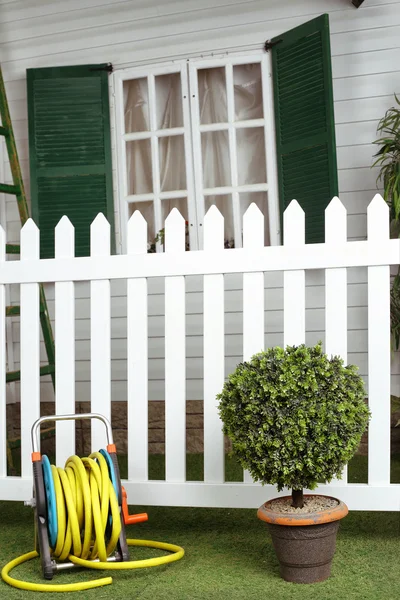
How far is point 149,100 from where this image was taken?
213 inches

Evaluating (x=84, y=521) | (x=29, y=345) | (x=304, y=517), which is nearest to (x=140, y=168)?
(x=29, y=345)

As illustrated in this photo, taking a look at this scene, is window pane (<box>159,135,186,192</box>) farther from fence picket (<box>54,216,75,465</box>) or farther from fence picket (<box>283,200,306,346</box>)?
fence picket (<box>283,200,306,346</box>)

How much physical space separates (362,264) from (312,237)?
204 centimetres

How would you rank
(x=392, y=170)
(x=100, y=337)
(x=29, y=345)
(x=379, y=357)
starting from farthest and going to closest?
(x=392, y=170)
(x=29, y=345)
(x=100, y=337)
(x=379, y=357)

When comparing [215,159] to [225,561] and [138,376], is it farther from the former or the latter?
[225,561]

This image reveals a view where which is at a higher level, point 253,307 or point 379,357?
point 253,307

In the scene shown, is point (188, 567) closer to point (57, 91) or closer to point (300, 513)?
point (300, 513)

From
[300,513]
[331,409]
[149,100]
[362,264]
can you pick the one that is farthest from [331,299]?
[149,100]

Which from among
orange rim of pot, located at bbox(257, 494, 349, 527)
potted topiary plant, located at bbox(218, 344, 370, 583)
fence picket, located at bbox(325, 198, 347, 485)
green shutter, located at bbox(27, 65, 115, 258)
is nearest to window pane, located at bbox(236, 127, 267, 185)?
green shutter, located at bbox(27, 65, 115, 258)

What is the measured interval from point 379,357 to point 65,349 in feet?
4.45

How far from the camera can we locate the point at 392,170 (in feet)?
15.3

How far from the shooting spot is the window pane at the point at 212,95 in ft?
17.6

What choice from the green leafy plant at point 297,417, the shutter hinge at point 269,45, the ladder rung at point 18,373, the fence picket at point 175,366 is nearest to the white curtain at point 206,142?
the shutter hinge at point 269,45

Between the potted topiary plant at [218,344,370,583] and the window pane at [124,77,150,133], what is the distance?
11.4 ft
